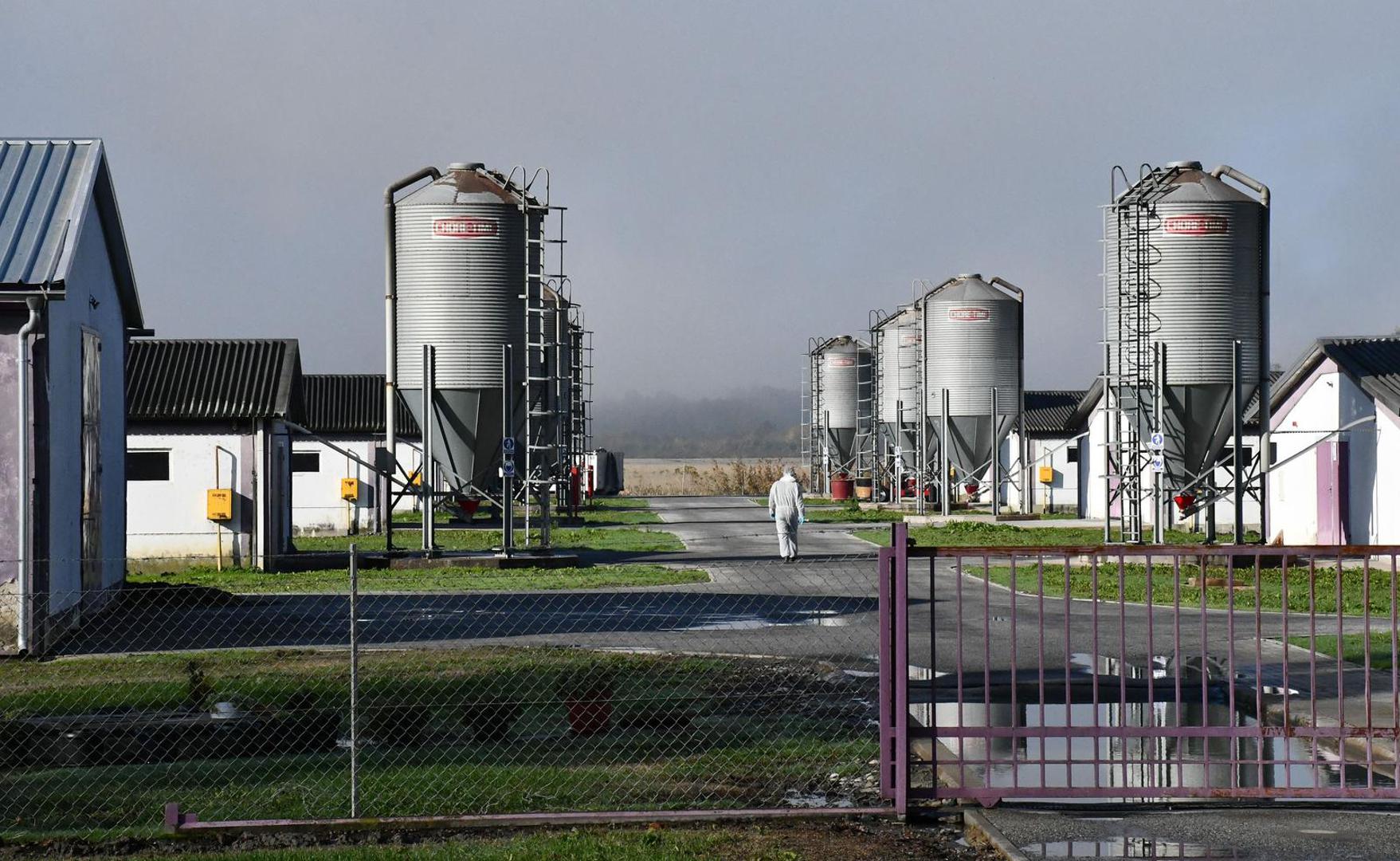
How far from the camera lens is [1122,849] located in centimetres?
801

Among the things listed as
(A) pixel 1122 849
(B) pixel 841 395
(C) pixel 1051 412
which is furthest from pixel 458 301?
(B) pixel 841 395

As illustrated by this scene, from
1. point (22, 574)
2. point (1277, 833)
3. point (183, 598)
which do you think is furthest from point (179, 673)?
point (1277, 833)

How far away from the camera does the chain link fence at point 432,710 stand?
9.33m

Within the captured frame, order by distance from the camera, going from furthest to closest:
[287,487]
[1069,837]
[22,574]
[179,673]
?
[287,487] < [22,574] < [179,673] < [1069,837]

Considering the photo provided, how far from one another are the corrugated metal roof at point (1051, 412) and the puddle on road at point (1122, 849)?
47.1 metres

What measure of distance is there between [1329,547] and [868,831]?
11.1 feet

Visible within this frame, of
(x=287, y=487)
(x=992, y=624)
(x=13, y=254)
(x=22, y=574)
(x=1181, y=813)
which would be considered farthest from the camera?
(x=287, y=487)

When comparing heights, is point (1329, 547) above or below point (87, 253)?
below

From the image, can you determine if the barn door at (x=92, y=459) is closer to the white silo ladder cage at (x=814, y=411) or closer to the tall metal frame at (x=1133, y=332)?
the tall metal frame at (x=1133, y=332)

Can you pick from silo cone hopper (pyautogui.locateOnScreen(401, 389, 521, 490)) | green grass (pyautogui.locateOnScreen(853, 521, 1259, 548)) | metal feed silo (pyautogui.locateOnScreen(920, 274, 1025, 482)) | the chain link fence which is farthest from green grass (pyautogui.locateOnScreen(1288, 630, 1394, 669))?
metal feed silo (pyautogui.locateOnScreen(920, 274, 1025, 482))

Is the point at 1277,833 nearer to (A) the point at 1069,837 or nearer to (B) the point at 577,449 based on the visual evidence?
(A) the point at 1069,837

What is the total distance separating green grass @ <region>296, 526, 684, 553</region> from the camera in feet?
111

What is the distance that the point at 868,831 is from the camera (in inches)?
337

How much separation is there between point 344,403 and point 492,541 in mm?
13630
